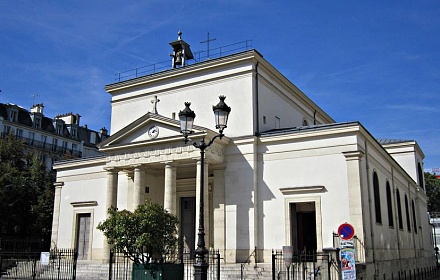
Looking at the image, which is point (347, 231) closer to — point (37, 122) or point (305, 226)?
point (305, 226)

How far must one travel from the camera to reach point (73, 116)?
200 ft

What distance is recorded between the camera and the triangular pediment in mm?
23953

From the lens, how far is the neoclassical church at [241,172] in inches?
867

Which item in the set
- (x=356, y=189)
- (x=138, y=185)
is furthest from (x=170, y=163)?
(x=356, y=189)

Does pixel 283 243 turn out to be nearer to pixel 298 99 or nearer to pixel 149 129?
pixel 149 129

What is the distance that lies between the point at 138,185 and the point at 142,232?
24.1 feet

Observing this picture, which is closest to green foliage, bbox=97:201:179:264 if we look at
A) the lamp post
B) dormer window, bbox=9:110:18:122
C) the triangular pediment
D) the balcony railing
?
the lamp post

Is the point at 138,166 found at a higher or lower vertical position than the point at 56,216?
higher

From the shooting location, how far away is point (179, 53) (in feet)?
98.3

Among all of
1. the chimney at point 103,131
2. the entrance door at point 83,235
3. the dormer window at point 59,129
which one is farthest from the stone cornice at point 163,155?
the chimney at point 103,131

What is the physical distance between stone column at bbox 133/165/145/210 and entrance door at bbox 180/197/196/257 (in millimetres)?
3094

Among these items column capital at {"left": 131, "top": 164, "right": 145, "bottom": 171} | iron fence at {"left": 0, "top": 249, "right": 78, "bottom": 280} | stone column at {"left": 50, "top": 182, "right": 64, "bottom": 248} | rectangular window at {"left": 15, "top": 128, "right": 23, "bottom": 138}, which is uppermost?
rectangular window at {"left": 15, "top": 128, "right": 23, "bottom": 138}

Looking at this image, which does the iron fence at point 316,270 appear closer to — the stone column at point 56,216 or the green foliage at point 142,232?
the green foliage at point 142,232

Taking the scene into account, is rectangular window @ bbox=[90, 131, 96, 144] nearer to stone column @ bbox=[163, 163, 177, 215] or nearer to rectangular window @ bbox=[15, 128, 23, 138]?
rectangular window @ bbox=[15, 128, 23, 138]
